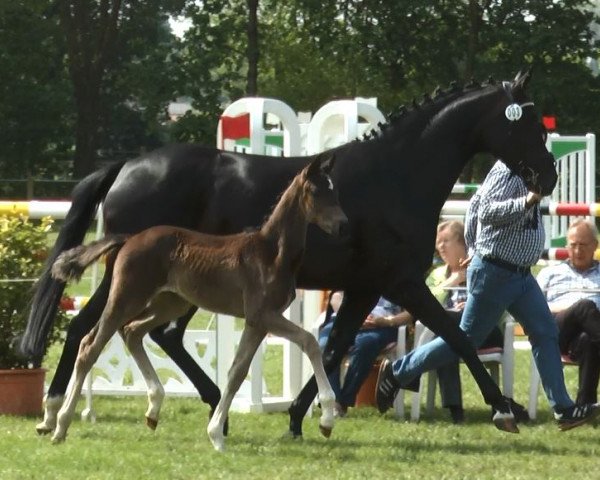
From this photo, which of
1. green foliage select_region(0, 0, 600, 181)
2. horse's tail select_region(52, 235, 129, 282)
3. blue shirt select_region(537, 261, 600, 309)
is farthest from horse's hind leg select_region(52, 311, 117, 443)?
green foliage select_region(0, 0, 600, 181)

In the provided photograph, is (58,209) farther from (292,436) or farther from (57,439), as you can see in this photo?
(292,436)

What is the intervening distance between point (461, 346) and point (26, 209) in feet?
10.5

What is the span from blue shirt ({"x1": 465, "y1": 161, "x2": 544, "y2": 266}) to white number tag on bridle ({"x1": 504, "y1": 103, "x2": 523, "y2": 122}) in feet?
1.05

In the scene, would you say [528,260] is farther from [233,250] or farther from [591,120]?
[591,120]

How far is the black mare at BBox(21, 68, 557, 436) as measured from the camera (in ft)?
26.0

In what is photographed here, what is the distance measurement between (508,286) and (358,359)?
1.40 meters

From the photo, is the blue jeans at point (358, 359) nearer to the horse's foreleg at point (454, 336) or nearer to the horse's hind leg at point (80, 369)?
the horse's foreleg at point (454, 336)

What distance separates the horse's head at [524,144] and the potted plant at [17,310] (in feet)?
9.93

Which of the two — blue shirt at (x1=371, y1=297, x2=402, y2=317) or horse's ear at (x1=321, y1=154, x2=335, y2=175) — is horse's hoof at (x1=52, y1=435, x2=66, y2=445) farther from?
blue shirt at (x1=371, y1=297, x2=402, y2=317)

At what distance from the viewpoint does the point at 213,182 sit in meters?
8.10

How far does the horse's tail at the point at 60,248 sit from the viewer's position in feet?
26.4

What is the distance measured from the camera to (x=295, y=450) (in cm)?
753

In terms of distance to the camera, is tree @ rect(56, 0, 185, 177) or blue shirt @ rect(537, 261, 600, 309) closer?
blue shirt @ rect(537, 261, 600, 309)

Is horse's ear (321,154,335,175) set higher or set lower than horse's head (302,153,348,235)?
higher
